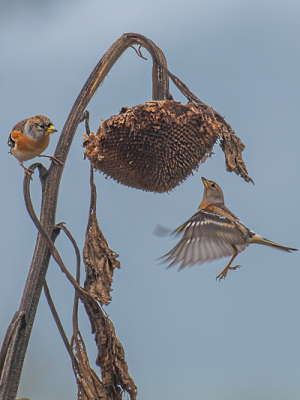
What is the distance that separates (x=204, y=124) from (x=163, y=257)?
346mm

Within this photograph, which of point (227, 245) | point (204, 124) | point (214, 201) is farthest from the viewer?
point (214, 201)

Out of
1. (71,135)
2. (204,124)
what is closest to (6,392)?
(71,135)

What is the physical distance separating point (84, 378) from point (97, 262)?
0.24 metres

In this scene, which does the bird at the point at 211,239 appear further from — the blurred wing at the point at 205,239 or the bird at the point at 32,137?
the bird at the point at 32,137

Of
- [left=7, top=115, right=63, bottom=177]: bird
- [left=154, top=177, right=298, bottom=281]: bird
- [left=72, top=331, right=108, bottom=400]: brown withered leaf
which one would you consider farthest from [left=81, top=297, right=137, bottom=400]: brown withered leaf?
[left=7, top=115, right=63, bottom=177]: bird

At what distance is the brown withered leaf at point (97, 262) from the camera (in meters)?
0.85

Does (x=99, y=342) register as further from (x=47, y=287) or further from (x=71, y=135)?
(x=71, y=135)

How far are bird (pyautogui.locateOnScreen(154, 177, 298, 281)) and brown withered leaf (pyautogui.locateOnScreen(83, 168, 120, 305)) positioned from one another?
5.5 inches

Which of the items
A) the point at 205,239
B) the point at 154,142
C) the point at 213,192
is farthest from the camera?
the point at 213,192

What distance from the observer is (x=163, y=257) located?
0.95m

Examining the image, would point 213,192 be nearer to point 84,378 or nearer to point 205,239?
point 205,239

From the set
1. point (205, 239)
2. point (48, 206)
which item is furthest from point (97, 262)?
point (205, 239)

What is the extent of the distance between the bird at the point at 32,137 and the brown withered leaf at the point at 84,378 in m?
0.40

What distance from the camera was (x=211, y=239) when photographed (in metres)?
0.99
